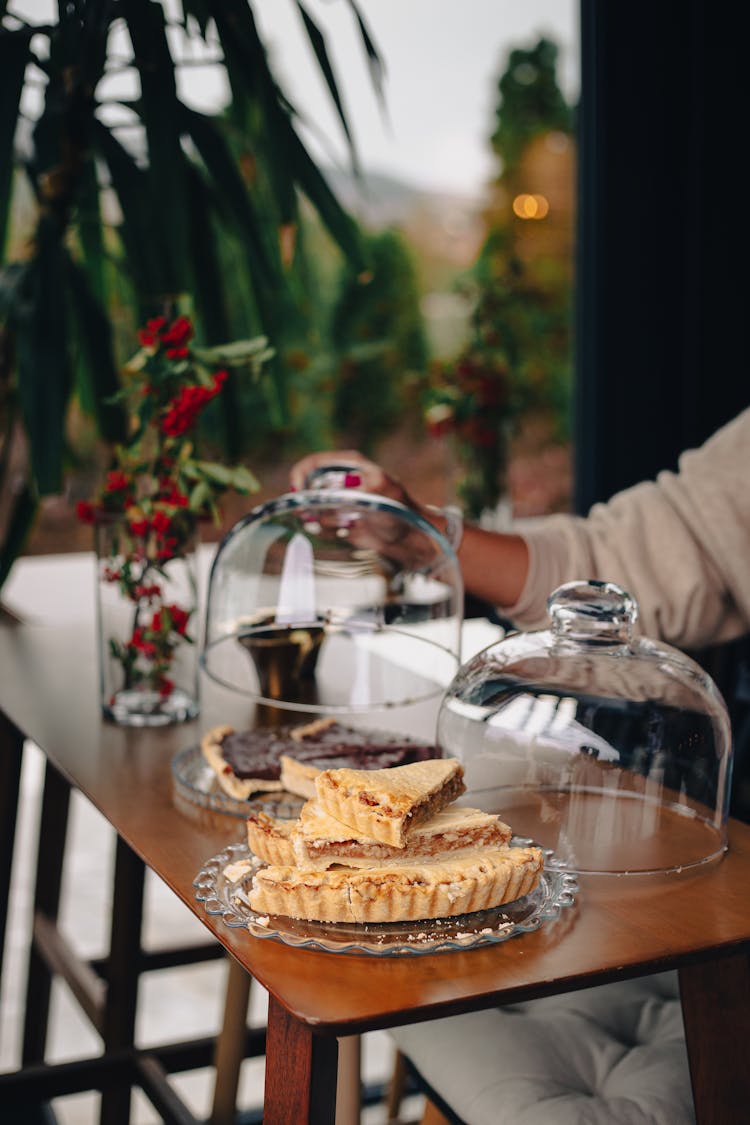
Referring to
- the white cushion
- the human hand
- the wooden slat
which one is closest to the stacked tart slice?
the white cushion

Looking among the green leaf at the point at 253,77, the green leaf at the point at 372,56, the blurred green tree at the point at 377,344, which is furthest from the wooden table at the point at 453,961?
the blurred green tree at the point at 377,344

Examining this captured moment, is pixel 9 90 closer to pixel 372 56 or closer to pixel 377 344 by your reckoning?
pixel 372 56

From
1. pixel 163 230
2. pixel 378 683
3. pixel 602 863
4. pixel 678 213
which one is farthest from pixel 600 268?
pixel 602 863

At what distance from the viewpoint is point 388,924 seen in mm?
853

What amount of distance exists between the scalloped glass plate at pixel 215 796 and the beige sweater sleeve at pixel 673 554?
63 centimetres

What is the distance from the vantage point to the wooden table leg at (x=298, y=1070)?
0.79 m

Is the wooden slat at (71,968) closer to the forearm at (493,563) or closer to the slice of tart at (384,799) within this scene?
the forearm at (493,563)

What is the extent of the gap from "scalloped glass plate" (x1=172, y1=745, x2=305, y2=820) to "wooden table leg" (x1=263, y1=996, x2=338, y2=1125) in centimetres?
30

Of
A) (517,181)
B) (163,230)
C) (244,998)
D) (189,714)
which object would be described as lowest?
(244,998)

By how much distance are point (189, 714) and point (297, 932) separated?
2.13ft

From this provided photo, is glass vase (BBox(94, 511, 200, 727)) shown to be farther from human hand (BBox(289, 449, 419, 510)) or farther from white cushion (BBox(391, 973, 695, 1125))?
white cushion (BBox(391, 973, 695, 1125))

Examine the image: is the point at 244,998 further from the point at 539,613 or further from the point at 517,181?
the point at 517,181

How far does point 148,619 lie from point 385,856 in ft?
2.08

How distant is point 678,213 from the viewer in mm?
3414
